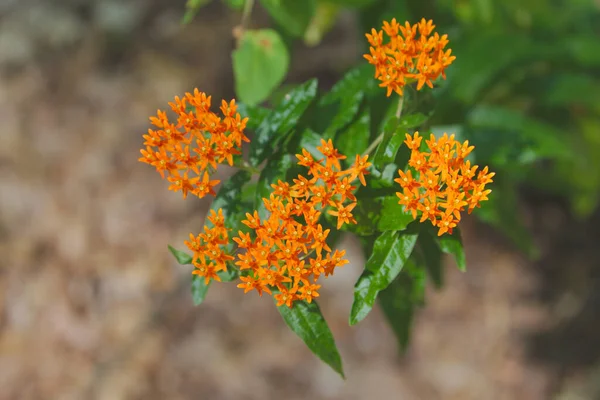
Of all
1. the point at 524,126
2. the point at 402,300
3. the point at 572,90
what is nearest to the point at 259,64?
the point at 402,300

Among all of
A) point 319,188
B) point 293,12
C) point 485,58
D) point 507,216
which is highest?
point 293,12

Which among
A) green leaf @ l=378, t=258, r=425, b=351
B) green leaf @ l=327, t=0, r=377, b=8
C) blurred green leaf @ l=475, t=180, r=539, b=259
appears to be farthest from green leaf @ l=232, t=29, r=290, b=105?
blurred green leaf @ l=475, t=180, r=539, b=259

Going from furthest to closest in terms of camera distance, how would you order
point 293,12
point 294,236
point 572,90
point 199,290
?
point 572,90 → point 293,12 → point 199,290 → point 294,236

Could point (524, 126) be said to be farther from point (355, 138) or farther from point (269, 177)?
point (269, 177)

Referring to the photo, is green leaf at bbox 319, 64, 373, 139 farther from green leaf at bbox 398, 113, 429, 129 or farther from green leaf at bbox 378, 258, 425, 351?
green leaf at bbox 378, 258, 425, 351

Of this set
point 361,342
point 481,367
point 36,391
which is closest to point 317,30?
point 361,342

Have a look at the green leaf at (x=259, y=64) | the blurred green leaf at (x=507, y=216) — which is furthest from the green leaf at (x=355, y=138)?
the blurred green leaf at (x=507, y=216)

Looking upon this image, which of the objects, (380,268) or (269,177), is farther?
(269,177)
